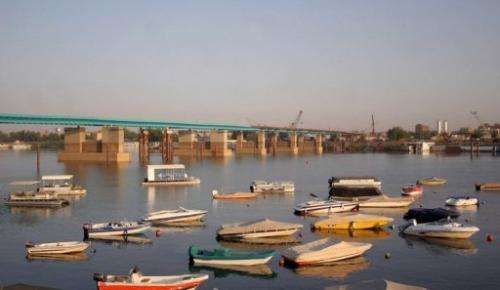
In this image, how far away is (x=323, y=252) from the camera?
87.0ft

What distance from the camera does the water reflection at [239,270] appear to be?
25.2 m

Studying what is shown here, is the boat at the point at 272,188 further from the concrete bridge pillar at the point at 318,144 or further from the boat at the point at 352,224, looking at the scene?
the concrete bridge pillar at the point at 318,144

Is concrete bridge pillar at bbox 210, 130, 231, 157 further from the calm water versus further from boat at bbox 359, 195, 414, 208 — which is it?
boat at bbox 359, 195, 414, 208

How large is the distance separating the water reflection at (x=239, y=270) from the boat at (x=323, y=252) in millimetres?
1309

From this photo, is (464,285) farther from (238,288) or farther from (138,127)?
(138,127)

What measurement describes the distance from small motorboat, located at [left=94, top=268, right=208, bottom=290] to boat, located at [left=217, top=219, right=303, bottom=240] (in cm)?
1010

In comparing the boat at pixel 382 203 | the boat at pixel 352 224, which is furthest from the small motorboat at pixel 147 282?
the boat at pixel 382 203

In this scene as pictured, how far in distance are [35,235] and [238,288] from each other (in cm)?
1599

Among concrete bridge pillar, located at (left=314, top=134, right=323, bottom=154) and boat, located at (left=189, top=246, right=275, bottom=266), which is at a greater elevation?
concrete bridge pillar, located at (left=314, top=134, right=323, bottom=154)

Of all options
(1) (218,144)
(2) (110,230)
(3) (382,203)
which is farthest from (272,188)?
(1) (218,144)

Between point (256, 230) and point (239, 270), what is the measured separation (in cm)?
627

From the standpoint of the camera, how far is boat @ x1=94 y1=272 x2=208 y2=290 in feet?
68.9

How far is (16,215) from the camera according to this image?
4253 cm

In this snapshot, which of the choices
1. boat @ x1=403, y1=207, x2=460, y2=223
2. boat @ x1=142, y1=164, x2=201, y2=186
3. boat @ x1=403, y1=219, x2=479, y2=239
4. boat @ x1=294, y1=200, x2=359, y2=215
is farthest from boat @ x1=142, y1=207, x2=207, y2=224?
boat @ x1=142, y1=164, x2=201, y2=186
